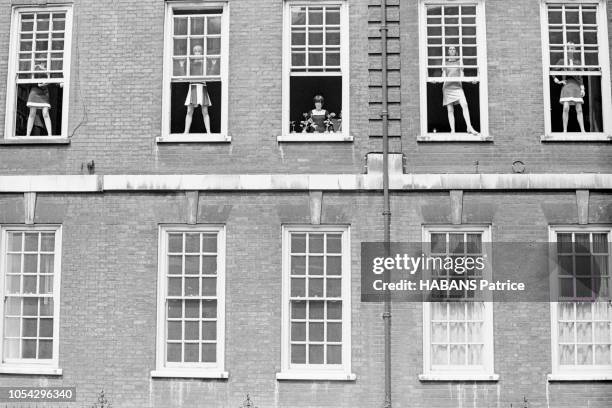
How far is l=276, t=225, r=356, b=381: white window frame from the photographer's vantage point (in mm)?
13773

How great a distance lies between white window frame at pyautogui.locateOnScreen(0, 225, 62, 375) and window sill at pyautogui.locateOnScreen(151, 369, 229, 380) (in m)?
1.68

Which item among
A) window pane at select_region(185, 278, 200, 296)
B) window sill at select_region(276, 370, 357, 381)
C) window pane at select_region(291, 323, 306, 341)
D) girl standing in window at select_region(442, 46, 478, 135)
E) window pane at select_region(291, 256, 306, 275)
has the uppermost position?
girl standing in window at select_region(442, 46, 478, 135)

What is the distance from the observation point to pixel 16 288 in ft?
47.7

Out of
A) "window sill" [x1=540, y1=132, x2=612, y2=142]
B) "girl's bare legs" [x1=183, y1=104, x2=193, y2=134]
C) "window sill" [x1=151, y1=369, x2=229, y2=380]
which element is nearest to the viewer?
"window sill" [x1=151, y1=369, x2=229, y2=380]

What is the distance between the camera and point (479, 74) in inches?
572

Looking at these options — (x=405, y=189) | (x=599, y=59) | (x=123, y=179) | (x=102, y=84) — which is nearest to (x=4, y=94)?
(x=102, y=84)

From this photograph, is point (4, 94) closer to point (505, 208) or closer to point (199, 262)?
point (199, 262)

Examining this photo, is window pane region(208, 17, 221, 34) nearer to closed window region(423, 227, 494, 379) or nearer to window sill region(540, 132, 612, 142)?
closed window region(423, 227, 494, 379)

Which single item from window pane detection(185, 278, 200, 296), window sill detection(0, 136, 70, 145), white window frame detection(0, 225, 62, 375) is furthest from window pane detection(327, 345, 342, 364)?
window sill detection(0, 136, 70, 145)

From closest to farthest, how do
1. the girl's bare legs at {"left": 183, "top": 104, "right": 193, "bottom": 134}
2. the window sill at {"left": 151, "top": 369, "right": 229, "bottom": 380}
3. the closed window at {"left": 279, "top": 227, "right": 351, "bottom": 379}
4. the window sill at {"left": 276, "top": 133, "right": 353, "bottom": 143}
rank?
1. the window sill at {"left": 151, "top": 369, "right": 229, "bottom": 380}
2. the closed window at {"left": 279, "top": 227, "right": 351, "bottom": 379}
3. the window sill at {"left": 276, "top": 133, "right": 353, "bottom": 143}
4. the girl's bare legs at {"left": 183, "top": 104, "right": 193, "bottom": 134}

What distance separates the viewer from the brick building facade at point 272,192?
1383cm

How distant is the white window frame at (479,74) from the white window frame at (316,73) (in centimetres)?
126

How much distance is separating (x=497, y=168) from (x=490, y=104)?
Result: 112 cm
